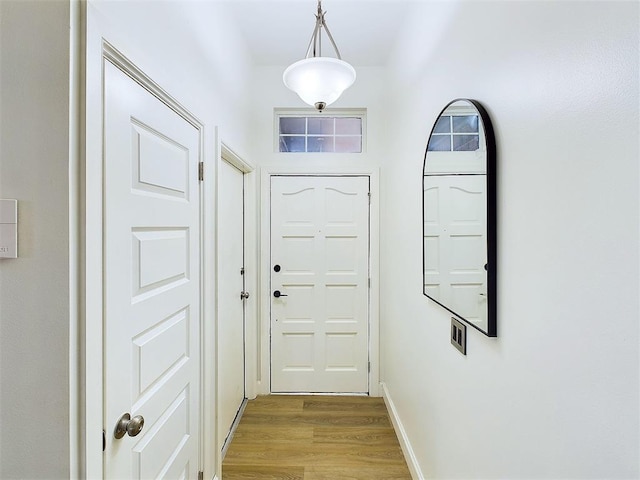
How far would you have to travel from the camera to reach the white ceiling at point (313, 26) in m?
1.99

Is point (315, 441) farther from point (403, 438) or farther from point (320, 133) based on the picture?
point (320, 133)

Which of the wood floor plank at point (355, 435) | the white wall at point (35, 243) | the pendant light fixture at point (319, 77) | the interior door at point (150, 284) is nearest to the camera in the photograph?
the white wall at point (35, 243)

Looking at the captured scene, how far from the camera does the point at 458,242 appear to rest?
1267mm

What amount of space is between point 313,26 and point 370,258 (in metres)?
1.76

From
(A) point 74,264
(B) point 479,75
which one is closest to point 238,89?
(B) point 479,75

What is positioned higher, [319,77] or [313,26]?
[313,26]

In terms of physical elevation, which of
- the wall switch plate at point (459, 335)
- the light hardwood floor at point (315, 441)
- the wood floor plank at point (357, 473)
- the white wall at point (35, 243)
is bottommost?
the wood floor plank at point (357, 473)

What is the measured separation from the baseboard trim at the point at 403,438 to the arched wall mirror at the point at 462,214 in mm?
991

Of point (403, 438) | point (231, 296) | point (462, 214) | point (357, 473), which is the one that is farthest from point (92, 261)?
point (403, 438)

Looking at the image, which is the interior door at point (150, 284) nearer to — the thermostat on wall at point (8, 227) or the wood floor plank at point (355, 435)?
the thermostat on wall at point (8, 227)

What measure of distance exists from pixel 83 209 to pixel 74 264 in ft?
0.42

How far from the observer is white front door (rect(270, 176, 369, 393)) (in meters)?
2.71

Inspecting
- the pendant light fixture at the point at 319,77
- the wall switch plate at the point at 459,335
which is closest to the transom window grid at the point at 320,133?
the pendant light fixture at the point at 319,77

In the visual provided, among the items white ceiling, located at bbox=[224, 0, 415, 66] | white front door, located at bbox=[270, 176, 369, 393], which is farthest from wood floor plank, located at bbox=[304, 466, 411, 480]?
white ceiling, located at bbox=[224, 0, 415, 66]
